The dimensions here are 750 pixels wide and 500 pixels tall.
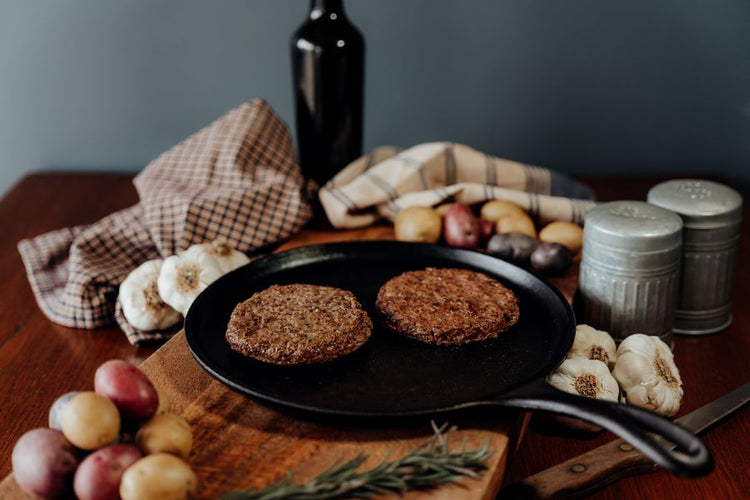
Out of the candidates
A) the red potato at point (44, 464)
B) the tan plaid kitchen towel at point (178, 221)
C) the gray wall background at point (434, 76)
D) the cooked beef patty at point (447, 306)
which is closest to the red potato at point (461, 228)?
the cooked beef patty at point (447, 306)

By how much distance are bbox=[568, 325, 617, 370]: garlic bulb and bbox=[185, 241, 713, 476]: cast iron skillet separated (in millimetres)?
Answer: 51

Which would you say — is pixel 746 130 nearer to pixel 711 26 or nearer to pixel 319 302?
pixel 711 26

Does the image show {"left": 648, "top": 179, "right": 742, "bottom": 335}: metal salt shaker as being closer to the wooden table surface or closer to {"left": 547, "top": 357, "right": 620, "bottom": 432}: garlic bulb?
the wooden table surface

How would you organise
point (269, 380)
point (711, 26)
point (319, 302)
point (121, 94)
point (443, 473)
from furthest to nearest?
point (121, 94), point (711, 26), point (319, 302), point (269, 380), point (443, 473)

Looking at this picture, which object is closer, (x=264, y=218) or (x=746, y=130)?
(x=264, y=218)

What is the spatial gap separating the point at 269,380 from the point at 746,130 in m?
2.05

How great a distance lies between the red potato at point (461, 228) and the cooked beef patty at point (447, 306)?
248mm

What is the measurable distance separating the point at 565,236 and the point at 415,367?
2.24 ft

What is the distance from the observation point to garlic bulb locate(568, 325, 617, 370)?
140 cm

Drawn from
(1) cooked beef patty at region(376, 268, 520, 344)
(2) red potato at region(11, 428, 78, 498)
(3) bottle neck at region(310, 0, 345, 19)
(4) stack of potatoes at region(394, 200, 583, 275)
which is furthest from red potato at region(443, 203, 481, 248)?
(2) red potato at region(11, 428, 78, 498)

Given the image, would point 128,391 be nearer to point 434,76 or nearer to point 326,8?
point 326,8

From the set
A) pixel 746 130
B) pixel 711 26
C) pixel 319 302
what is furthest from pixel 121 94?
pixel 746 130

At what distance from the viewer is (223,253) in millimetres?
1687

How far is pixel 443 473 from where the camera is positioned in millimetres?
1032
